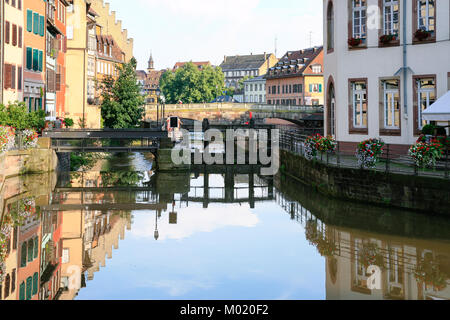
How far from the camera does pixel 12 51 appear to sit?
3475 centimetres

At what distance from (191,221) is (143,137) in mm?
14211

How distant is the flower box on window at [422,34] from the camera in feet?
78.2

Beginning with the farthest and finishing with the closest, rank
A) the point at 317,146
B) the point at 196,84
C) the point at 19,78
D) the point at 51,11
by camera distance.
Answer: the point at 196,84 < the point at 51,11 < the point at 19,78 < the point at 317,146

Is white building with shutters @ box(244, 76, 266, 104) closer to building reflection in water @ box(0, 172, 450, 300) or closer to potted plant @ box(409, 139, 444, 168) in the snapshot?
building reflection in water @ box(0, 172, 450, 300)

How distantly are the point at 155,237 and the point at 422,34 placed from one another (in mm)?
12558

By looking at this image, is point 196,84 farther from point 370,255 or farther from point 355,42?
point 370,255

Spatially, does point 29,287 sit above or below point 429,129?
below

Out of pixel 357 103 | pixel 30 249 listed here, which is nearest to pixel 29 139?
pixel 357 103

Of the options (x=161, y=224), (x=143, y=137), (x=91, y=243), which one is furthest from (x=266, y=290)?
(x=143, y=137)

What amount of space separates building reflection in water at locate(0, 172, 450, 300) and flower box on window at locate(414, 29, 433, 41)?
6.57 meters

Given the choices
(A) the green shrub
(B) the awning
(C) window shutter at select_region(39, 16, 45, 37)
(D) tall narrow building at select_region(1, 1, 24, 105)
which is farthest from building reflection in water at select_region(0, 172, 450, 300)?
(C) window shutter at select_region(39, 16, 45, 37)

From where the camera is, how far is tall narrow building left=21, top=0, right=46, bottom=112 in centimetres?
3718

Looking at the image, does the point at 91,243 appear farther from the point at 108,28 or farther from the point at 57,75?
the point at 108,28

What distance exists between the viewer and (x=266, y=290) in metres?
11.9
